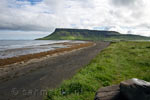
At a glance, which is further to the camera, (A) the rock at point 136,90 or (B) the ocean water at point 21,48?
(B) the ocean water at point 21,48

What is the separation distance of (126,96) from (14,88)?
979 centimetres

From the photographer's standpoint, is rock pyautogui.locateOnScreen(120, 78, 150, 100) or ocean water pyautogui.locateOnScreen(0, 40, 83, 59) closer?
rock pyautogui.locateOnScreen(120, 78, 150, 100)

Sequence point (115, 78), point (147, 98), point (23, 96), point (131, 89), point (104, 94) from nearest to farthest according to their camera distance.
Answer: point (147, 98) < point (131, 89) < point (104, 94) < point (23, 96) < point (115, 78)

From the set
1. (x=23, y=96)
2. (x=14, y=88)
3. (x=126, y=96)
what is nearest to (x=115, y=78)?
(x=126, y=96)

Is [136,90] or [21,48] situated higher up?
[136,90]

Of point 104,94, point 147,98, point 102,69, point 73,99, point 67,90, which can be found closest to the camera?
point 147,98

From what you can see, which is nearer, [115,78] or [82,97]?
[82,97]

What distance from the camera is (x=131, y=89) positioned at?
3.66 m

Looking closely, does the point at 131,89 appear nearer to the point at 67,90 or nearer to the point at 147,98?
the point at 147,98

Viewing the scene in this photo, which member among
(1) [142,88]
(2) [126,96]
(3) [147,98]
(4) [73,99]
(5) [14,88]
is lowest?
(5) [14,88]

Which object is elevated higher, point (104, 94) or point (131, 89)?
point (131, 89)

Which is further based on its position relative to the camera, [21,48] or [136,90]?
[21,48]

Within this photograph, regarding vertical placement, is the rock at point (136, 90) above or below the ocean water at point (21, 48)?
above

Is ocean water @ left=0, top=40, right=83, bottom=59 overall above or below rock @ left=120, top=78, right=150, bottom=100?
below
